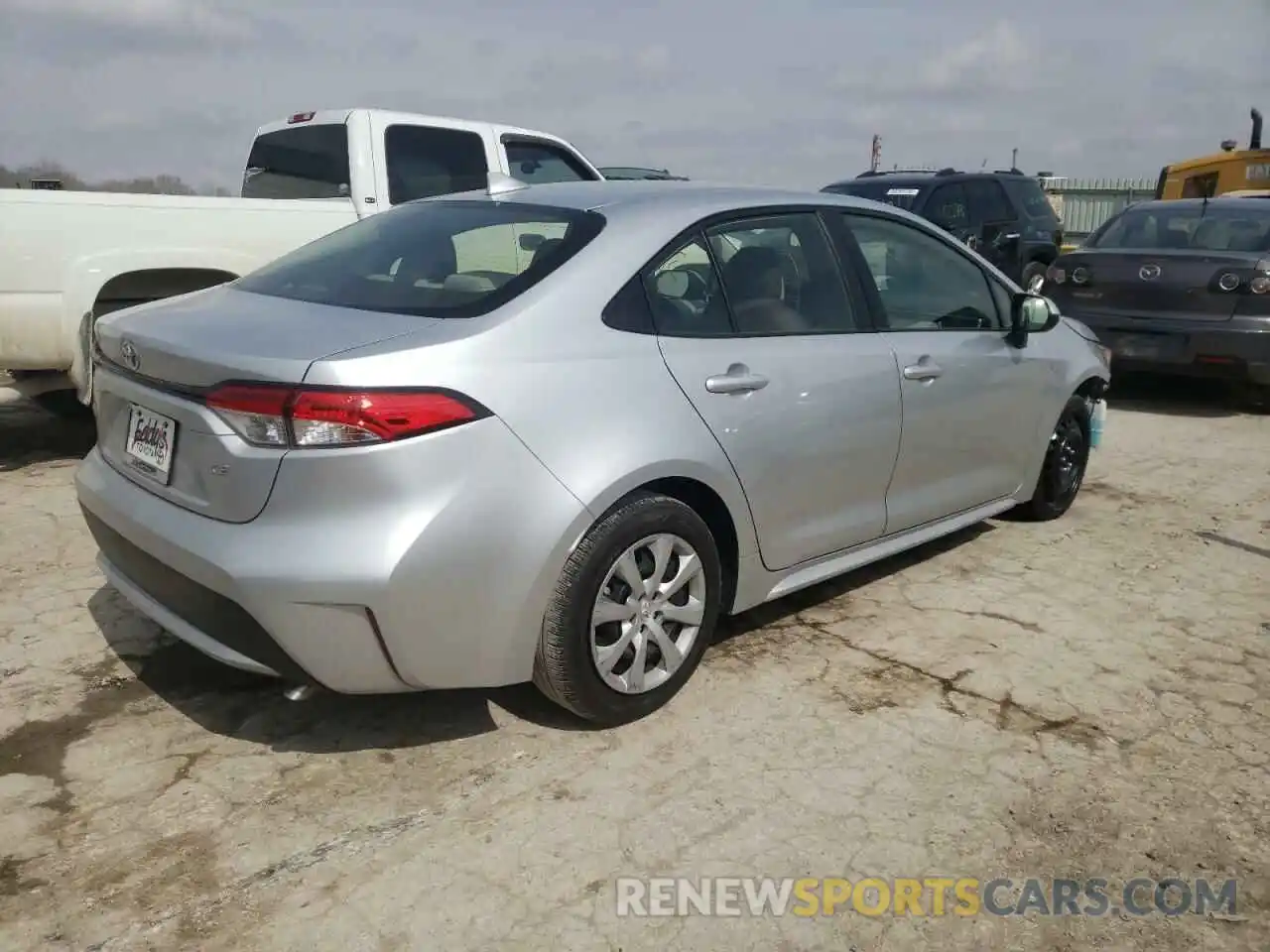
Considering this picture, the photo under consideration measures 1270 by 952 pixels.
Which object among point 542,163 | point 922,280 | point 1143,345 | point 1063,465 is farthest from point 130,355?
point 1143,345

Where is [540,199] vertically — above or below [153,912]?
above

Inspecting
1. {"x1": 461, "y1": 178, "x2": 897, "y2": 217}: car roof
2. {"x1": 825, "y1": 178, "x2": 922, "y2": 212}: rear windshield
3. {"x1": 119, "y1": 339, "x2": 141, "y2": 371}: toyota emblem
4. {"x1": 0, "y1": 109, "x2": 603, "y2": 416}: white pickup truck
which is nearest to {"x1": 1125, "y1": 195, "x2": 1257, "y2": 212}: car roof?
{"x1": 825, "y1": 178, "x2": 922, "y2": 212}: rear windshield

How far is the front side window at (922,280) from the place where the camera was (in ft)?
13.5

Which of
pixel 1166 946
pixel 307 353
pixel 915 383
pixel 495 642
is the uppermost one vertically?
pixel 307 353

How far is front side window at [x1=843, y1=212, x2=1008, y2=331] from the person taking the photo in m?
4.12

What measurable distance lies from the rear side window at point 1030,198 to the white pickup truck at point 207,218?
6.62 m

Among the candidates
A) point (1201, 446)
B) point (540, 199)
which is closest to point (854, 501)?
point (540, 199)

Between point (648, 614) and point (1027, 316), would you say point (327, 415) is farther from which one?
point (1027, 316)

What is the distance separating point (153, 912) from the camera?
8.02 ft

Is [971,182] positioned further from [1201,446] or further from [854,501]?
[854,501]

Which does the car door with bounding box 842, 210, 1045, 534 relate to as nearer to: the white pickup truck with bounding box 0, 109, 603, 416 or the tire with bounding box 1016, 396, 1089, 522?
the tire with bounding box 1016, 396, 1089, 522

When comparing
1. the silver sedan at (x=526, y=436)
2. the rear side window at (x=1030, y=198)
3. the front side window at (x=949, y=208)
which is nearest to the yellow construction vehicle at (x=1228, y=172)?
the rear side window at (x=1030, y=198)

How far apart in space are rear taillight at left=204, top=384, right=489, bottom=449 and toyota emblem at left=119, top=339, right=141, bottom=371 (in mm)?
529

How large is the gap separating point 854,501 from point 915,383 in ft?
1.71
